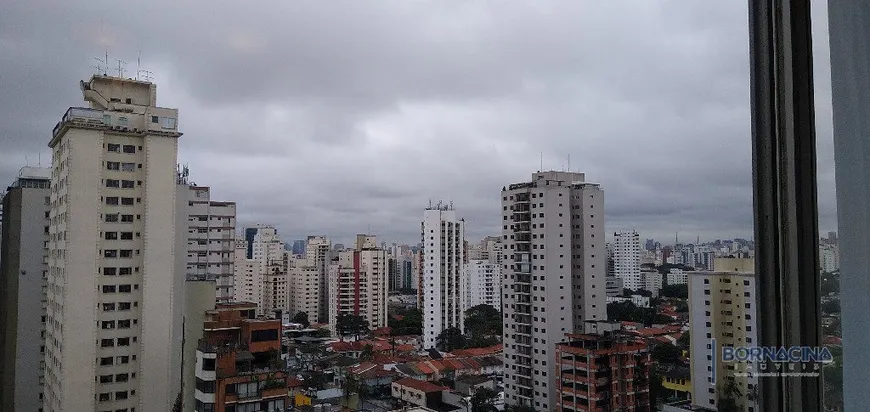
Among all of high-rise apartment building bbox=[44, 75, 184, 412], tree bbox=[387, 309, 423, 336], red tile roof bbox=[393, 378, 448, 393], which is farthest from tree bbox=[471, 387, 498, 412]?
tree bbox=[387, 309, 423, 336]

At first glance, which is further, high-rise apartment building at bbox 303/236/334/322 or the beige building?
high-rise apartment building at bbox 303/236/334/322

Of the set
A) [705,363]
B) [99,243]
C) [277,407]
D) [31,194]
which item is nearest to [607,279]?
[277,407]

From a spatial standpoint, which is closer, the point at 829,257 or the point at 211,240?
the point at 829,257

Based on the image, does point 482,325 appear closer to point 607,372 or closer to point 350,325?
point 350,325

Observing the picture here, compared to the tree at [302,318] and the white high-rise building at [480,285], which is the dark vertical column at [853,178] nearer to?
the tree at [302,318]

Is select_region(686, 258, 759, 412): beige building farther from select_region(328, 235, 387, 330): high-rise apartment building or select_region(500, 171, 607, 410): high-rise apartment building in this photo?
select_region(328, 235, 387, 330): high-rise apartment building

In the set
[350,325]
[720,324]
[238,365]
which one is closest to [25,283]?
[238,365]
